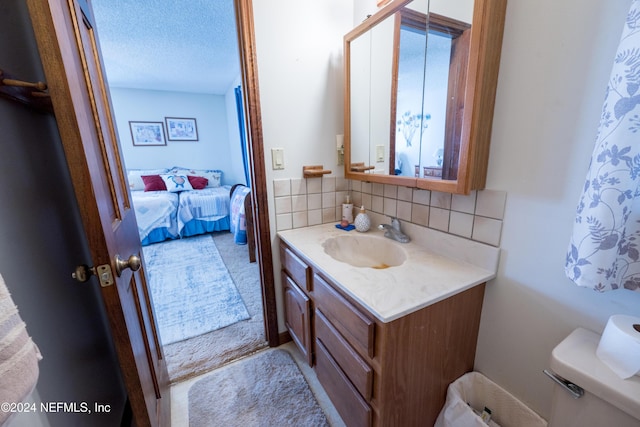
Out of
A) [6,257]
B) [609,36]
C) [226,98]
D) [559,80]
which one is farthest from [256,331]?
[226,98]

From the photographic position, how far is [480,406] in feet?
3.49

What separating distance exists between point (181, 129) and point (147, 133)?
1.86ft

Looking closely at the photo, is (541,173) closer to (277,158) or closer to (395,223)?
(395,223)

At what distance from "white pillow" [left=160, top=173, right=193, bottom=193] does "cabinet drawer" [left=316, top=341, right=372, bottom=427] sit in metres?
3.90

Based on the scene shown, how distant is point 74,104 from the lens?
22.0 inches

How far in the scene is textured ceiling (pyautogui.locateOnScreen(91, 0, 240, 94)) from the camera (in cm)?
211

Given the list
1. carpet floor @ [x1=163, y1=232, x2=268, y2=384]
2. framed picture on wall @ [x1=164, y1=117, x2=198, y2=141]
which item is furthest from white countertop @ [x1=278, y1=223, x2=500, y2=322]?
framed picture on wall @ [x1=164, y1=117, x2=198, y2=141]

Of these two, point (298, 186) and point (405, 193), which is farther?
point (298, 186)

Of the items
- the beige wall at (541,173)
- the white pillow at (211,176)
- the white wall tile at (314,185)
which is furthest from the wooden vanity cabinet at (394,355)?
the white pillow at (211,176)

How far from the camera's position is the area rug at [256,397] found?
122cm

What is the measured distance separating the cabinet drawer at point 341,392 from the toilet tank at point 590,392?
54cm

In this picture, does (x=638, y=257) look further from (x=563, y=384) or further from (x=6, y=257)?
(x=6, y=257)

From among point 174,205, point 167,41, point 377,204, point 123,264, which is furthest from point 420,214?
point 174,205

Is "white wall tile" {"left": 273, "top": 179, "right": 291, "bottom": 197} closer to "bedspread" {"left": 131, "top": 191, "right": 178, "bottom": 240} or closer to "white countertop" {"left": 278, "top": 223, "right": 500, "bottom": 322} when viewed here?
"white countertop" {"left": 278, "top": 223, "right": 500, "bottom": 322}
